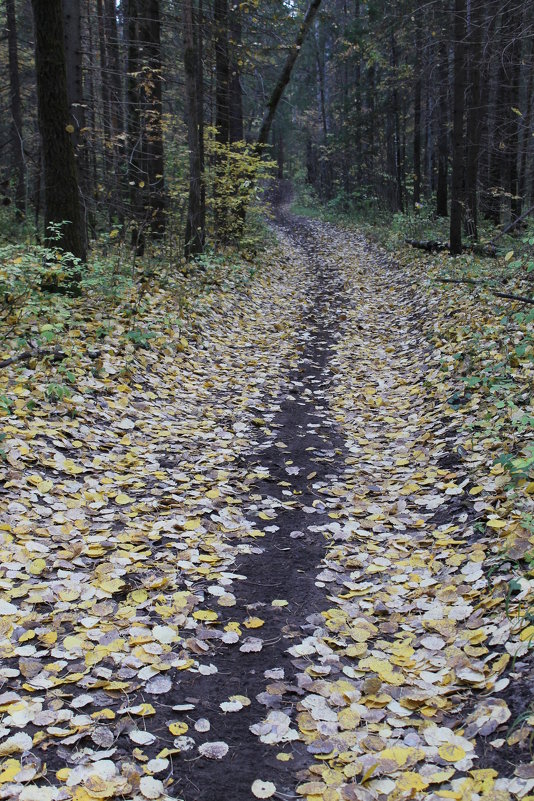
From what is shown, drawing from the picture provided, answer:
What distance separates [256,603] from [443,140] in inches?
665

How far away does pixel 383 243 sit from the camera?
63.1 feet

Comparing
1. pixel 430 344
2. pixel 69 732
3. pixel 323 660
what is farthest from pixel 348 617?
pixel 430 344

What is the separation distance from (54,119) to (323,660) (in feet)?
23.8

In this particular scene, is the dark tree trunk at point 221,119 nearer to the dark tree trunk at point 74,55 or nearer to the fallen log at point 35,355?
the dark tree trunk at point 74,55

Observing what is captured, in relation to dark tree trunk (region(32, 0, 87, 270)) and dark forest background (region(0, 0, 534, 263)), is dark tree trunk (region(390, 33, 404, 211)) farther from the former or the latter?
dark tree trunk (region(32, 0, 87, 270))

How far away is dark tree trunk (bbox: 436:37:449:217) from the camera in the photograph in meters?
17.0

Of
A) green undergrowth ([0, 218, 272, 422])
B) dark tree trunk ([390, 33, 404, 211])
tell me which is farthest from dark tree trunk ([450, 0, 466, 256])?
dark tree trunk ([390, 33, 404, 211])

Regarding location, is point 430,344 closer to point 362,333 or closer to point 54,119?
point 362,333

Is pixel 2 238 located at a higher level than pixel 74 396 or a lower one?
higher

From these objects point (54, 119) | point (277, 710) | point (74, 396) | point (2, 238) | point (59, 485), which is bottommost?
point (277, 710)

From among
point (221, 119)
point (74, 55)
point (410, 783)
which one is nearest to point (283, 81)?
point (221, 119)

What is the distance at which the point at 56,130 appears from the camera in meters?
7.54

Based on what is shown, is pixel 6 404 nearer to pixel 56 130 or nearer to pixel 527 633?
pixel 56 130

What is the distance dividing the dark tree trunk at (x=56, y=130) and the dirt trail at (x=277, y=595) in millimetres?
3769
